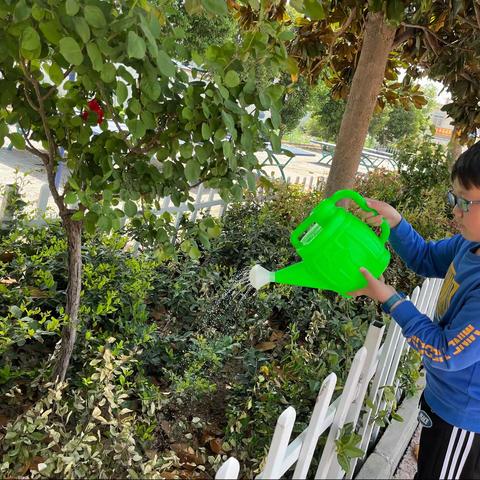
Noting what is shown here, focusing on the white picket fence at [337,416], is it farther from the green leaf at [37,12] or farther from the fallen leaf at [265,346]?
the green leaf at [37,12]

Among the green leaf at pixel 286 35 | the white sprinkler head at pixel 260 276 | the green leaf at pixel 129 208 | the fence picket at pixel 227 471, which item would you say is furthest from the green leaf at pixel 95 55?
the fence picket at pixel 227 471

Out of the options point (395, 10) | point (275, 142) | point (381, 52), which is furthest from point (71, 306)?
point (381, 52)

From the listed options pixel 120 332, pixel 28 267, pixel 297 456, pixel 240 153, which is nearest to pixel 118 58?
pixel 240 153

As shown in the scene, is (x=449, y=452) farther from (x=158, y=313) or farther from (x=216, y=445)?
(x=158, y=313)

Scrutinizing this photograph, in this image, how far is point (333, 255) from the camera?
127 centimetres

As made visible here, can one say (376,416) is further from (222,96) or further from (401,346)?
(222,96)

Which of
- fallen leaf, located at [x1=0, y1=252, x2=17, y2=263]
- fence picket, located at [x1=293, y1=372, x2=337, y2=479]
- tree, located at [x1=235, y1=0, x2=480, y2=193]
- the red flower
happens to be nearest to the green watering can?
fence picket, located at [x1=293, y1=372, x2=337, y2=479]

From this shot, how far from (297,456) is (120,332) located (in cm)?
100

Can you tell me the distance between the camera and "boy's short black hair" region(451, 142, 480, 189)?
1.26 m

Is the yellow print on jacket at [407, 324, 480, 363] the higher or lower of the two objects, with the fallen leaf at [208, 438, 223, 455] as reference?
higher

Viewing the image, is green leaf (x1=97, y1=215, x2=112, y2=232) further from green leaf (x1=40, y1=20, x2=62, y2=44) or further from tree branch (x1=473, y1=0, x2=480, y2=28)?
tree branch (x1=473, y1=0, x2=480, y2=28)

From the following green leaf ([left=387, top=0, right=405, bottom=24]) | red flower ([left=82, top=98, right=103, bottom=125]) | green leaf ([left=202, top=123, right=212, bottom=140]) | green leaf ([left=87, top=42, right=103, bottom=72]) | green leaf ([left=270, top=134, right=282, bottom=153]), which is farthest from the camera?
green leaf ([left=387, top=0, right=405, bottom=24])

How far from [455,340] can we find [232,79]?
839 millimetres

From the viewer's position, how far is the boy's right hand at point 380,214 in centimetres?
158
